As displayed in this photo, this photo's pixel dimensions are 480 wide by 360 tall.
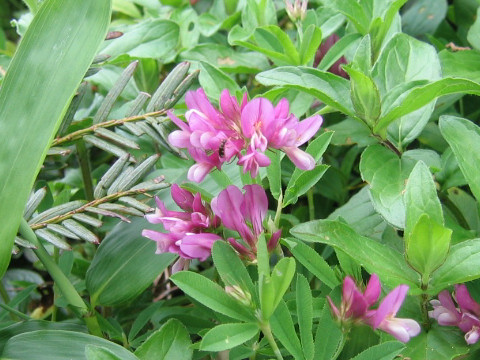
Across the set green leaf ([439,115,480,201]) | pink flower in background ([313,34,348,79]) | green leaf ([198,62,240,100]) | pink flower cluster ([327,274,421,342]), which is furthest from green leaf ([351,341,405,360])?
pink flower in background ([313,34,348,79])

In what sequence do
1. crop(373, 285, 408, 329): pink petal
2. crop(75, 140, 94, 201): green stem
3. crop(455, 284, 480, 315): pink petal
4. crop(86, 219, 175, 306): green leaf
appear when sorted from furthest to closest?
1. crop(75, 140, 94, 201): green stem
2. crop(86, 219, 175, 306): green leaf
3. crop(455, 284, 480, 315): pink petal
4. crop(373, 285, 408, 329): pink petal

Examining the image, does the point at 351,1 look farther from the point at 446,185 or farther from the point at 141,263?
the point at 141,263

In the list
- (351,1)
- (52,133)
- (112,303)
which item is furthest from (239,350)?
(351,1)

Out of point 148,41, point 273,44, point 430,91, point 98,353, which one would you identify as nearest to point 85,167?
point 148,41

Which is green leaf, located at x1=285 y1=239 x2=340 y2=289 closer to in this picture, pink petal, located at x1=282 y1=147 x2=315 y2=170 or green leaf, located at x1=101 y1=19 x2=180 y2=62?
pink petal, located at x1=282 y1=147 x2=315 y2=170

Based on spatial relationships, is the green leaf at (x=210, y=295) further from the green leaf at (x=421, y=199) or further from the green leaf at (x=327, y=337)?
the green leaf at (x=421, y=199)

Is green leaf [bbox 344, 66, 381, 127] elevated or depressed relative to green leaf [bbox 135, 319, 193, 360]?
elevated

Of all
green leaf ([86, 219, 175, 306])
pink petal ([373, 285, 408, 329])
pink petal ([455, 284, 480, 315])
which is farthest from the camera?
green leaf ([86, 219, 175, 306])
